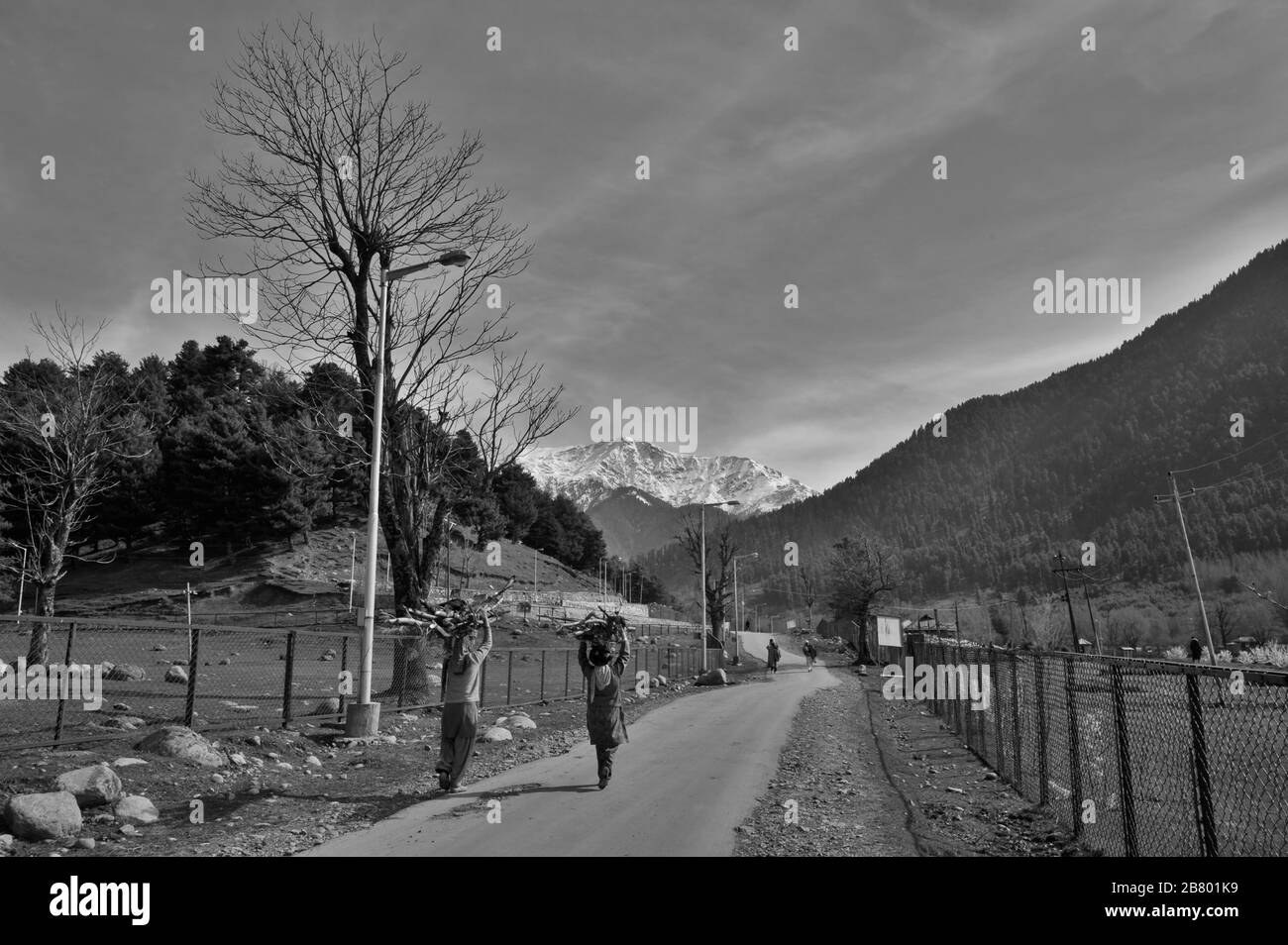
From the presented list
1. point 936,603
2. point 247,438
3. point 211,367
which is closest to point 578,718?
point 247,438

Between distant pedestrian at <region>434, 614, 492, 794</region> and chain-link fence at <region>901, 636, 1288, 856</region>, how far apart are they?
617cm

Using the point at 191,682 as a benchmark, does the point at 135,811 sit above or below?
below

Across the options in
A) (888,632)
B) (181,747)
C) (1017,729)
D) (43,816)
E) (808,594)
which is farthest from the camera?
(808,594)

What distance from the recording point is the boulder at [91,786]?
25.7ft

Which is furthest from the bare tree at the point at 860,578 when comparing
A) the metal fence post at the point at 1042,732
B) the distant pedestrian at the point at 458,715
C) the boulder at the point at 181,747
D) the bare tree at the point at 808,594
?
the boulder at the point at 181,747

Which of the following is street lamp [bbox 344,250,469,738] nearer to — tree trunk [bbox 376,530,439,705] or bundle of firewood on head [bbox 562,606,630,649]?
tree trunk [bbox 376,530,439,705]

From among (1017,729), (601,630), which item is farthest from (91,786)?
(1017,729)

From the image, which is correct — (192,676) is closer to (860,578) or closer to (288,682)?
(288,682)

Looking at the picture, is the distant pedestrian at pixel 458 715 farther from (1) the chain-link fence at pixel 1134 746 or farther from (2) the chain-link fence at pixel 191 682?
(1) the chain-link fence at pixel 1134 746

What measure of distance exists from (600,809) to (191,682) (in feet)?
21.8

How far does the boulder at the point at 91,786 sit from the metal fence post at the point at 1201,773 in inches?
364

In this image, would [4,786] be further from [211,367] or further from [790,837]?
[211,367]

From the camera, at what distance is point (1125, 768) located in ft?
21.0
